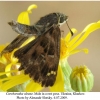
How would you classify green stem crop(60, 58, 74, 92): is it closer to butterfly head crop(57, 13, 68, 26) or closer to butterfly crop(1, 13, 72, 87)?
butterfly crop(1, 13, 72, 87)

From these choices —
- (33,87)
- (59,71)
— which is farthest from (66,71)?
(33,87)

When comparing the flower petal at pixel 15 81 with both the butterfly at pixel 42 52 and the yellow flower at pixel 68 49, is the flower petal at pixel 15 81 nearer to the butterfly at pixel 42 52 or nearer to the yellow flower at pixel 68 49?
the butterfly at pixel 42 52

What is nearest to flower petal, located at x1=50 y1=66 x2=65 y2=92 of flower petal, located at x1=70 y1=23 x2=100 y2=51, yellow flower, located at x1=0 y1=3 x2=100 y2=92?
yellow flower, located at x1=0 y1=3 x2=100 y2=92

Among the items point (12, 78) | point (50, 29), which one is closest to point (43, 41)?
point (50, 29)

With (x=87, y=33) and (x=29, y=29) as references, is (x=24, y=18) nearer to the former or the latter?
(x=29, y=29)

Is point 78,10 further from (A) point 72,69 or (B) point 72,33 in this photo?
(A) point 72,69
